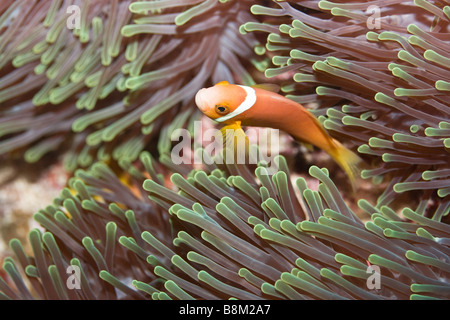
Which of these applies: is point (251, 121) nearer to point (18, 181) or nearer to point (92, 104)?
point (92, 104)

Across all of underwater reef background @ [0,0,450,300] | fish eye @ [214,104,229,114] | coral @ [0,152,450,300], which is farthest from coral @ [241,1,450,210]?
fish eye @ [214,104,229,114]

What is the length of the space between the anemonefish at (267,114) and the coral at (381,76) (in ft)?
0.18

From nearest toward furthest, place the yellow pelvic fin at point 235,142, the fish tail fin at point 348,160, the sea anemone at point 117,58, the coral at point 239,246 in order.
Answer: the coral at point 239,246 → the yellow pelvic fin at point 235,142 → the fish tail fin at point 348,160 → the sea anemone at point 117,58

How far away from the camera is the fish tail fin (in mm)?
1524

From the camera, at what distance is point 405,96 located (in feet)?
4.45

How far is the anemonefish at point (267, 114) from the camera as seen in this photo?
4.25ft

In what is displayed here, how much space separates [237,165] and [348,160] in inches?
16.2

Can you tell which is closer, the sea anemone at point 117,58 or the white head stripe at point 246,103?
the white head stripe at point 246,103

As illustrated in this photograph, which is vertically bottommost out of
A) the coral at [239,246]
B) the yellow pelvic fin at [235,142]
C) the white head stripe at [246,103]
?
the coral at [239,246]

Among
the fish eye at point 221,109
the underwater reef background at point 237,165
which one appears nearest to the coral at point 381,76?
the underwater reef background at point 237,165

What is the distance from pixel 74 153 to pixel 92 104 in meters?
0.47

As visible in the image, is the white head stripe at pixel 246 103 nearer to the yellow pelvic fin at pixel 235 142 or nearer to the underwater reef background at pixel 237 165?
the yellow pelvic fin at pixel 235 142

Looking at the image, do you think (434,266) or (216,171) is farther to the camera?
(216,171)
